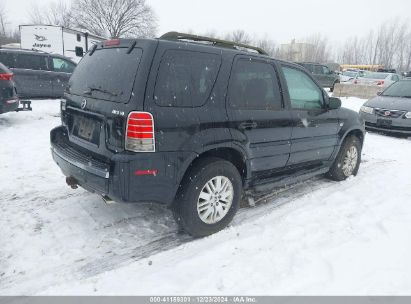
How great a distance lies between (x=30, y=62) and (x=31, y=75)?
45cm

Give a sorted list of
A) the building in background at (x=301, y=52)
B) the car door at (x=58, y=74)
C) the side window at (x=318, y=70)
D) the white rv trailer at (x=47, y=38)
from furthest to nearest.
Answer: the building in background at (x=301, y=52)
the side window at (x=318, y=70)
the white rv trailer at (x=47, y=38)
the car door at (x=58, y=74)

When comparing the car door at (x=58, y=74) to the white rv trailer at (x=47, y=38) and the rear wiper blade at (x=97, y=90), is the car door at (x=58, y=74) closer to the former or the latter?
the white rv trailer at (x=47, y=38)

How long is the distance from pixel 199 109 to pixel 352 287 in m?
2.03

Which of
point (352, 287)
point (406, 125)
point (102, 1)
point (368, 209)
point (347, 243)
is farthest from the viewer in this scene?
point (102, 1)

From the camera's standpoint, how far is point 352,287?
9.35 feet

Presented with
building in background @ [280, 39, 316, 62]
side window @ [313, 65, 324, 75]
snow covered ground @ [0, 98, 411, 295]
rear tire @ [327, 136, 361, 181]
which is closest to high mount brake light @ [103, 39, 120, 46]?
snow covered ground @ [0, 98, 411, 295]

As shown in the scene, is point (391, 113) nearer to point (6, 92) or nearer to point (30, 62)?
point (6, 92)

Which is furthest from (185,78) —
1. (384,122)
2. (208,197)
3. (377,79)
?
(377,79)

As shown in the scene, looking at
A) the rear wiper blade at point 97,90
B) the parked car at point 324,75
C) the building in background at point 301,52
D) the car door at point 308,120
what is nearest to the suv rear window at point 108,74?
the rear wiper blade at point 97,90

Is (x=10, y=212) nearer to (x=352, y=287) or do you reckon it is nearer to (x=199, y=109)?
(x=199, y=109)

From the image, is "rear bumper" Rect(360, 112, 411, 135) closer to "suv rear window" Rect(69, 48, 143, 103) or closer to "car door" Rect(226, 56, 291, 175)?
"car door" Rect(226, 56, 291, 175)

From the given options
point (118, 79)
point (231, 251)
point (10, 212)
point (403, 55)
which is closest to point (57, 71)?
point (10, 212)

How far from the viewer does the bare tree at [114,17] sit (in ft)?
152

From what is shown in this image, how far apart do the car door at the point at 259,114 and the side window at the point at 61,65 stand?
31.1 feet
